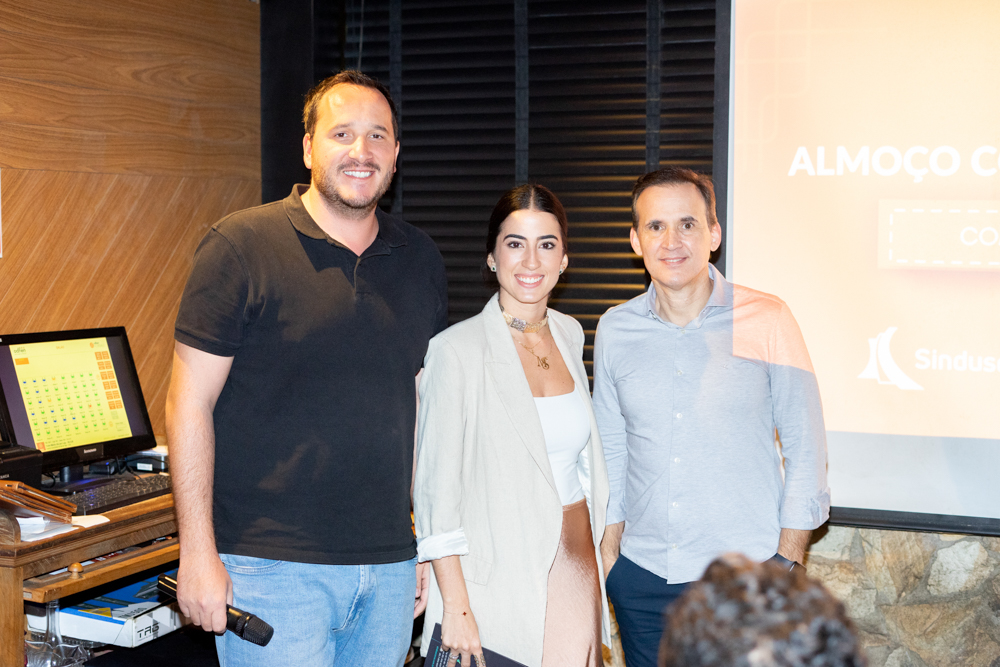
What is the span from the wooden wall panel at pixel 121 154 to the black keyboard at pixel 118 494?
552 millimetres

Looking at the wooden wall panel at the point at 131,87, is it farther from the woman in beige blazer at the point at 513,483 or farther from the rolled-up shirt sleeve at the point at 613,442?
the rolled-up shirt sleeve at the point at 613,442

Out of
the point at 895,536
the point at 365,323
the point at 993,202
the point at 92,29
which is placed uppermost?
the point at 92,29

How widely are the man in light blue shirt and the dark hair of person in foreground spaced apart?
1482 mm

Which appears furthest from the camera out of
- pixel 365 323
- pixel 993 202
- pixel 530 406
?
pixel 993 202

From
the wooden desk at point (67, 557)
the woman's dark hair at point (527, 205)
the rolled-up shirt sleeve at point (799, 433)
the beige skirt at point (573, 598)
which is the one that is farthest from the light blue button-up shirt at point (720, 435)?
the wooden desk at point (67, 557)

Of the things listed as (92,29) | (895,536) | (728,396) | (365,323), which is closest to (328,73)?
(92,29)

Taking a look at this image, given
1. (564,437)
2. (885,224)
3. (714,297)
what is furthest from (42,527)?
(885,224)

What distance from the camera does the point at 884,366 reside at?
2580 millimetres

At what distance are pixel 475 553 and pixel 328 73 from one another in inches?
94.7

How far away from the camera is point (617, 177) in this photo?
11.1 feet

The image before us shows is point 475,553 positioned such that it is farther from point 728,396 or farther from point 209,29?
point 209,29

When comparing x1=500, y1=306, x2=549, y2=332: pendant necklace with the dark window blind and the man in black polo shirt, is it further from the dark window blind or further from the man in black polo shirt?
the dark window blind

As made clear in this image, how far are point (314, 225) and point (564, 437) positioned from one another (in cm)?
77

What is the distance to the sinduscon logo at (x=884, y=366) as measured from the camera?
257 cm
